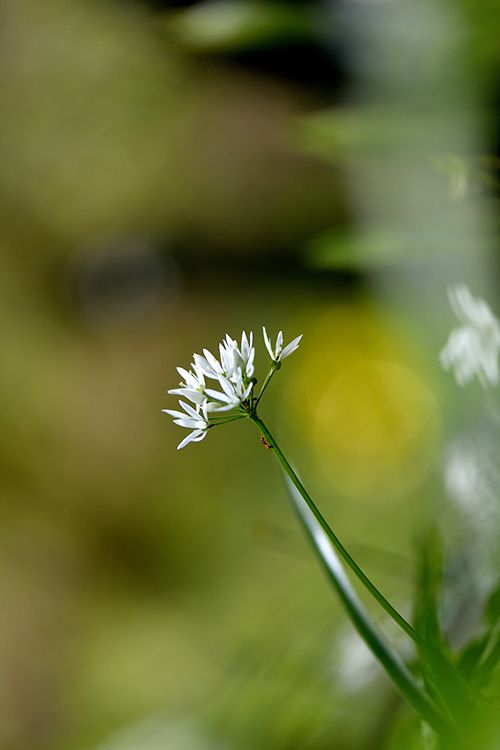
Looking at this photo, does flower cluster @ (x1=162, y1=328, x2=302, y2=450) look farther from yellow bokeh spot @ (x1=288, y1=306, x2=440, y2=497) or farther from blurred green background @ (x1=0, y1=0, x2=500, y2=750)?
yellow bokeh spot @ (x1=288, y1=306, x2=440, y2=497)

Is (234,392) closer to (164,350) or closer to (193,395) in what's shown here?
(193,395)

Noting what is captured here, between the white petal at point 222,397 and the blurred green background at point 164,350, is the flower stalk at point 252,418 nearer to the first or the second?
the white petal at point 222,397

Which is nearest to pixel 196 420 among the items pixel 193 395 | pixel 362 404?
pixel 193 395

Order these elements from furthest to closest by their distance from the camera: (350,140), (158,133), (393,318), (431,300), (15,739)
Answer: (158,133) < (15,739) < (393,318) < (431,300) < (350,140)

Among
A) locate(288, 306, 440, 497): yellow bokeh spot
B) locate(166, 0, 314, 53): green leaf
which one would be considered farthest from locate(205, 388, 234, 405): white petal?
locate(288, 306, 440, 497): yellow bokeh spot

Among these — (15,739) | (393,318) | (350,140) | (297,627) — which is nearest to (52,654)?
(15,739)

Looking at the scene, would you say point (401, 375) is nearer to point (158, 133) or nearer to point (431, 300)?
point (431, 300)

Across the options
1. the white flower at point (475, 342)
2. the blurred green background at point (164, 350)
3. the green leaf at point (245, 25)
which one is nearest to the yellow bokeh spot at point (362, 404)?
the blurred green background at point (164, 350)

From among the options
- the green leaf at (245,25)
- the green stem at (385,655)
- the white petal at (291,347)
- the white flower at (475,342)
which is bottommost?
the green stem at (385,655)
